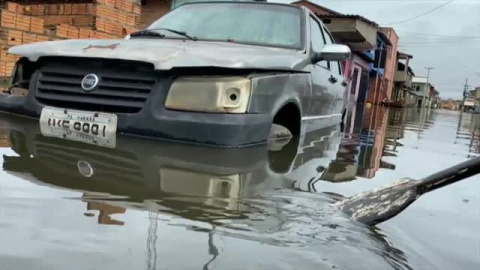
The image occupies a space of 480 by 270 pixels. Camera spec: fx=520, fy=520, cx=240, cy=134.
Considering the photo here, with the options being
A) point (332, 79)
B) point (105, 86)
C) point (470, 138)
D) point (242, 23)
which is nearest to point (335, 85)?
point (332, 79)

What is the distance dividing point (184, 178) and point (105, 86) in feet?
3.64

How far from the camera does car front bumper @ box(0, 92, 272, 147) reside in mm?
3549

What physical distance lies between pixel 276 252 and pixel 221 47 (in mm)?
2371

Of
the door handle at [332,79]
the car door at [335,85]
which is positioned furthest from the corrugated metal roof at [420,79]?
the door handle at [332,79]

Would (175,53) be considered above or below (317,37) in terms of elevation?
below

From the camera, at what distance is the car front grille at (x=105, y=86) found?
3629 mm

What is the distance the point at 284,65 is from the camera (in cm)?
407

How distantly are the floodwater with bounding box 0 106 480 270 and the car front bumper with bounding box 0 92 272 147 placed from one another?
0.07 metres

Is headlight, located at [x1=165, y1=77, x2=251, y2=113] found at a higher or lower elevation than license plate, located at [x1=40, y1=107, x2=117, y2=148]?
higher

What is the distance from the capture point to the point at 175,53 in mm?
3629

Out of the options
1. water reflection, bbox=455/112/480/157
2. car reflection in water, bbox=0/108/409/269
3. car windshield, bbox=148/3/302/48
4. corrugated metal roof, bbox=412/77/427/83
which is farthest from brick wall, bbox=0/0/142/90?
corrugated metal roof, bbox=412/77/427/83

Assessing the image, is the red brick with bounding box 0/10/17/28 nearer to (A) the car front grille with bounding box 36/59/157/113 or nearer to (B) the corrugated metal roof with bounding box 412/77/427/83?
(A) the car front grille with bounding box 36/59/157/113

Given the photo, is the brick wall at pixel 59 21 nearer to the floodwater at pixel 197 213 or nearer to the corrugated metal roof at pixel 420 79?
the floodwater at pixel 197 213

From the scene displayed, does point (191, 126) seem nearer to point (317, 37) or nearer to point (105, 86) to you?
point (105, 86)
